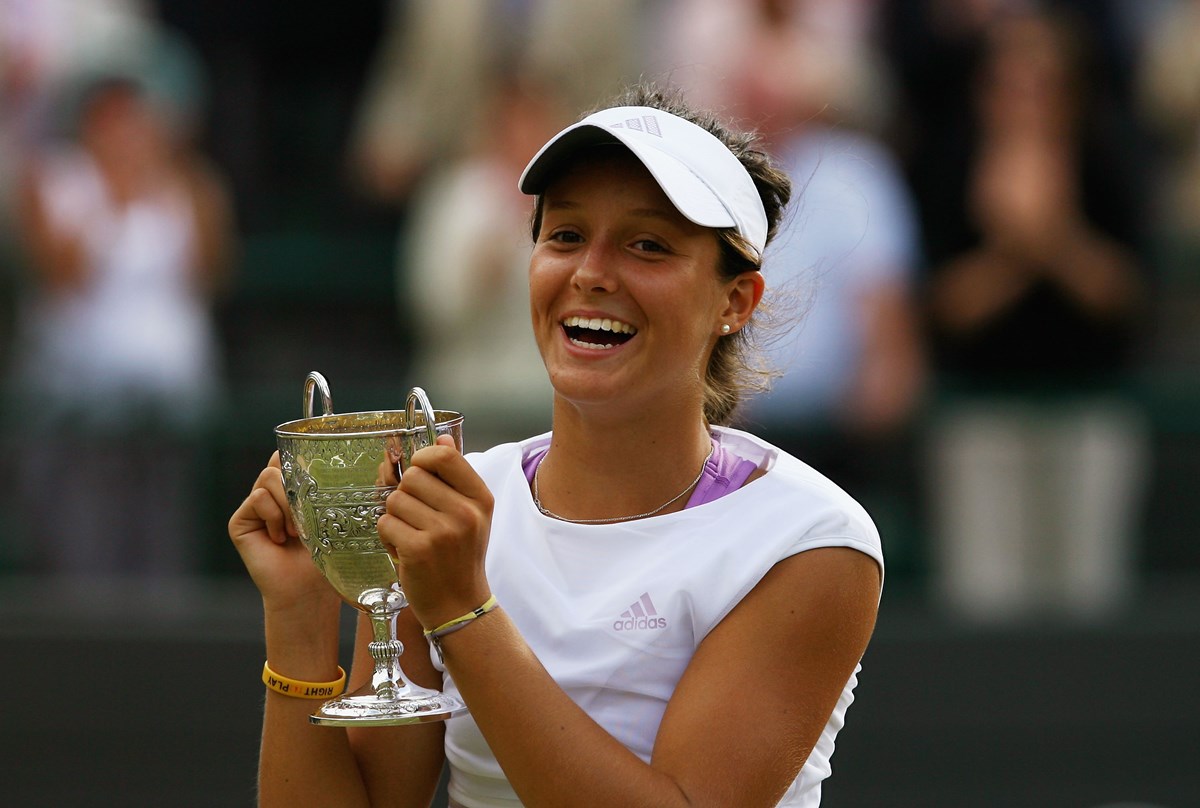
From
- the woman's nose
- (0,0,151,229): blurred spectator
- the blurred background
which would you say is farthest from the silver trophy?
(0,0,151,229): blurred spectator

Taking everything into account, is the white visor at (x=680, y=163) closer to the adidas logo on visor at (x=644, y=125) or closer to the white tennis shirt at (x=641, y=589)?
the adidas logo on visor at (x=644, y=125)

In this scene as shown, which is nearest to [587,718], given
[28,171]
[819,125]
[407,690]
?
[407,690]

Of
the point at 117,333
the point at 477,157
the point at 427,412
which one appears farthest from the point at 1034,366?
the point at 427,412

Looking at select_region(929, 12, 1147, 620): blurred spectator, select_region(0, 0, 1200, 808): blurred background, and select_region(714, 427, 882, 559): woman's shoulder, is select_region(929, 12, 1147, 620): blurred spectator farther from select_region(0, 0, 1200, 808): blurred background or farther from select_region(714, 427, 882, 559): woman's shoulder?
select_region(714, 427, 882, 559): woman's shoulder

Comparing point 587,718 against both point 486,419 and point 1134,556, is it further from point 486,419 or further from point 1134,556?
point 1134,556

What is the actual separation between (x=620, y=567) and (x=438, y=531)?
328mm

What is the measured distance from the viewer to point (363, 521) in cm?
199

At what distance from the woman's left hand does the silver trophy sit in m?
0.06

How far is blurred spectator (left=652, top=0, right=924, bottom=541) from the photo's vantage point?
514cm

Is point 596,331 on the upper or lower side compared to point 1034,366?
upper

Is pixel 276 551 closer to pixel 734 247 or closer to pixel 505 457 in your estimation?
pixel 505 457

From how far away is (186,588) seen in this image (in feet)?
17.6

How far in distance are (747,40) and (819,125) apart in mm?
408

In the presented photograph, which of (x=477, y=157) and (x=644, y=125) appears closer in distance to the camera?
(x=644, y=125)
